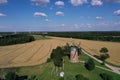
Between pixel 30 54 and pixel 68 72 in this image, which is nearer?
pixel 68 72

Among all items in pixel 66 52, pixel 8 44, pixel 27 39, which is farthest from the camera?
pixel 27 39

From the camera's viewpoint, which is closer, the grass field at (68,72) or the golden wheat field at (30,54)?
the grass field at (68,72)

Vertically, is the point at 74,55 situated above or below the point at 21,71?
above

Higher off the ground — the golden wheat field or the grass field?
the grass field

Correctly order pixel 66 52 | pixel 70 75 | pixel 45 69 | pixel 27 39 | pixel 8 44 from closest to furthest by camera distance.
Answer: pixel 70 75 → pixel 45 69 → pixel 66 52 → pixel 8 44 → pixel 27 39

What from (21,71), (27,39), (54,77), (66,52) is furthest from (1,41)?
(54,77)

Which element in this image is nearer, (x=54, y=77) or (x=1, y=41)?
(x=54, y=77)

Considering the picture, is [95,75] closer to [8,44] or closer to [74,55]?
[74,55]

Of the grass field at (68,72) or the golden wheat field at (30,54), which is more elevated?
the grass field at (68,72)

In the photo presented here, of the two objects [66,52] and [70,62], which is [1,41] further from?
[70,62]

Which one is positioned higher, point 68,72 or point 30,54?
point 68,72

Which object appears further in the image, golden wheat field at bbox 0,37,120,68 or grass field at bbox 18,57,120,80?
golden wheat field at bbox 0,37,120,68
